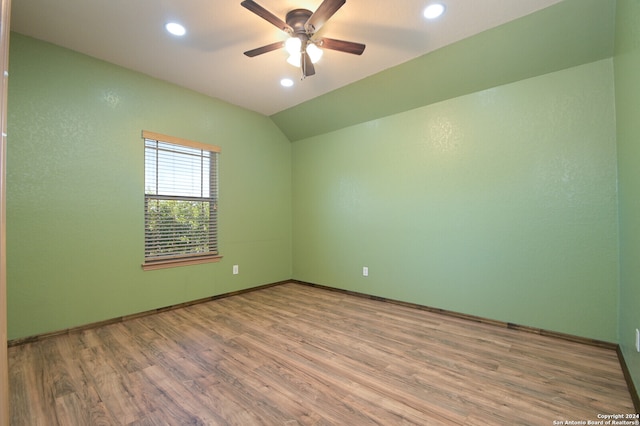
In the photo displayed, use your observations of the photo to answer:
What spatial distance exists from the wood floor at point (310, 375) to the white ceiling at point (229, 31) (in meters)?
2.74

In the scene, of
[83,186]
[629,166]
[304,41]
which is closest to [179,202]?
[83,186]

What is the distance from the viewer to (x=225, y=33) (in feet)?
8.02

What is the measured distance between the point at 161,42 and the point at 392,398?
345 centimetres

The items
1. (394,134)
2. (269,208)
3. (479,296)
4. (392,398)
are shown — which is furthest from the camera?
(269,208)

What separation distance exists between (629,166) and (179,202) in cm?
421

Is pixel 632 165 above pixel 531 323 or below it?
above

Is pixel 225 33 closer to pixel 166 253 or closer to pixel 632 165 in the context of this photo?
pixel 166 253

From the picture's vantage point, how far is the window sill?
3.22 m

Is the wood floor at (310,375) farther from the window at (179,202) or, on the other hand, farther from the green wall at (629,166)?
the window at (179,202)

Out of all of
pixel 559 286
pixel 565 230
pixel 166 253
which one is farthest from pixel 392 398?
pixel 166 253

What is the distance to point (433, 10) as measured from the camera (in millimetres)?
2166

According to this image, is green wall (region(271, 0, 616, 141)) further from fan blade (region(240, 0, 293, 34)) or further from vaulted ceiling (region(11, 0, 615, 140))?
fan blade (region(240, 0, 293, 34))

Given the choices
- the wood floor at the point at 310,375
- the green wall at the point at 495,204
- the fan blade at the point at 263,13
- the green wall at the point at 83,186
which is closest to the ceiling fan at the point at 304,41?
the fan blade at the point at 263,13

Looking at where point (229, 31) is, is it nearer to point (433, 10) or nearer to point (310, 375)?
point (433, 10)
